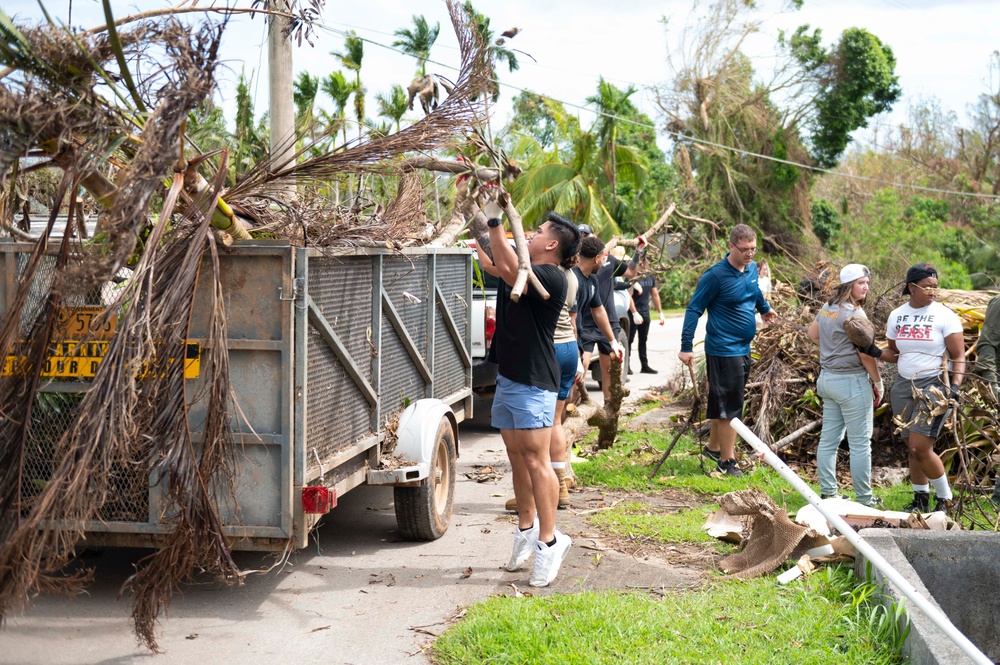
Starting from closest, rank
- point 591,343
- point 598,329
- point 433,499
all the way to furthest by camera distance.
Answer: point 433,499 → point 598,329 → point 591,343

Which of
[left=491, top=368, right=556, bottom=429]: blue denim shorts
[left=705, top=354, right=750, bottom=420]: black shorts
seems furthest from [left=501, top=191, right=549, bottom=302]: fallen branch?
[left=705, top=354, right=750, bottom=420]: black shorts

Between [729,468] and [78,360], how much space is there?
5740 millimetres

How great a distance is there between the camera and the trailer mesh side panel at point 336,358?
5.18 meters

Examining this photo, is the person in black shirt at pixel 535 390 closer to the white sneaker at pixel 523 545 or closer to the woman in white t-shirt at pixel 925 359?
the white sneaker at pixel 523 545

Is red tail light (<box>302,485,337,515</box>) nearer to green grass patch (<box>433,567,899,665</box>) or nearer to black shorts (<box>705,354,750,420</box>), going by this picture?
green grass patch (<box>433,567,899,665</box>)

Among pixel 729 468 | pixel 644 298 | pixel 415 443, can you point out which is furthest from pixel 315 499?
pixel 644 298

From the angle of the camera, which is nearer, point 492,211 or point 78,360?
point 78,360

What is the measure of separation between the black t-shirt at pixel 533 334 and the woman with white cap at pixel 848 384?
2.59m

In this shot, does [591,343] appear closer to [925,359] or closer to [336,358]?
[925,359]

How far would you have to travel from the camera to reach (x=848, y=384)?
721cm

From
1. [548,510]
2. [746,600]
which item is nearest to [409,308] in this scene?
[548,510]

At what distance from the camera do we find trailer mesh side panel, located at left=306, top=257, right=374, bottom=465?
17.0 feet

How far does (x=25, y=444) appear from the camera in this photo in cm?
423

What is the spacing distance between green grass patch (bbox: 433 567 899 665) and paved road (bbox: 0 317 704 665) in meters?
0.34
